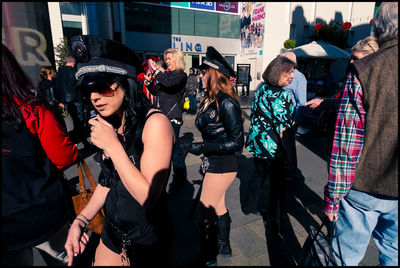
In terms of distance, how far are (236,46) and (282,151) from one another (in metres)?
25.4

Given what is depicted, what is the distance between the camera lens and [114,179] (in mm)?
1552

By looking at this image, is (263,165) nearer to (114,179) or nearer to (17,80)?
(114,179)

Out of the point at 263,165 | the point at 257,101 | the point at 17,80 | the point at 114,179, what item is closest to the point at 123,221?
the point at 114,179

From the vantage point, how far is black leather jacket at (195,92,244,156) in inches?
91.2

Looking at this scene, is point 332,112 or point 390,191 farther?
point 332,112

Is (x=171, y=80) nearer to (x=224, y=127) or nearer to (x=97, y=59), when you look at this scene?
(x=224, y=127)

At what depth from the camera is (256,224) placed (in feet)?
10.3

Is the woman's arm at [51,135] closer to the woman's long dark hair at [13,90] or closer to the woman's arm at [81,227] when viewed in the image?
the woman's long dark hair at [13,90]

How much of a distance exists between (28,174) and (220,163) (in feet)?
4.99

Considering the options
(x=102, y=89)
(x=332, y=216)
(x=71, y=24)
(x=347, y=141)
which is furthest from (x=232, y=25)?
(x=102, y=89)

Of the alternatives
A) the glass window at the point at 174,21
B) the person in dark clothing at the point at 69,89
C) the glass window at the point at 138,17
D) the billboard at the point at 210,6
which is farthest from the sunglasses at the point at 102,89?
the glass window at the point at 174,21

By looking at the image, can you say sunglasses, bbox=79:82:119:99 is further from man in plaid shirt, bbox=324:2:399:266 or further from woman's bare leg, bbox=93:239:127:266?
man in plaid shirt, bbox=324:2:399:266

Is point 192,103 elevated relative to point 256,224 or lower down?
elevated

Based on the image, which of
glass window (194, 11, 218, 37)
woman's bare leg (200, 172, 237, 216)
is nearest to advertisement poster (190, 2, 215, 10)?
glass window (194, 11, 218, 37)
